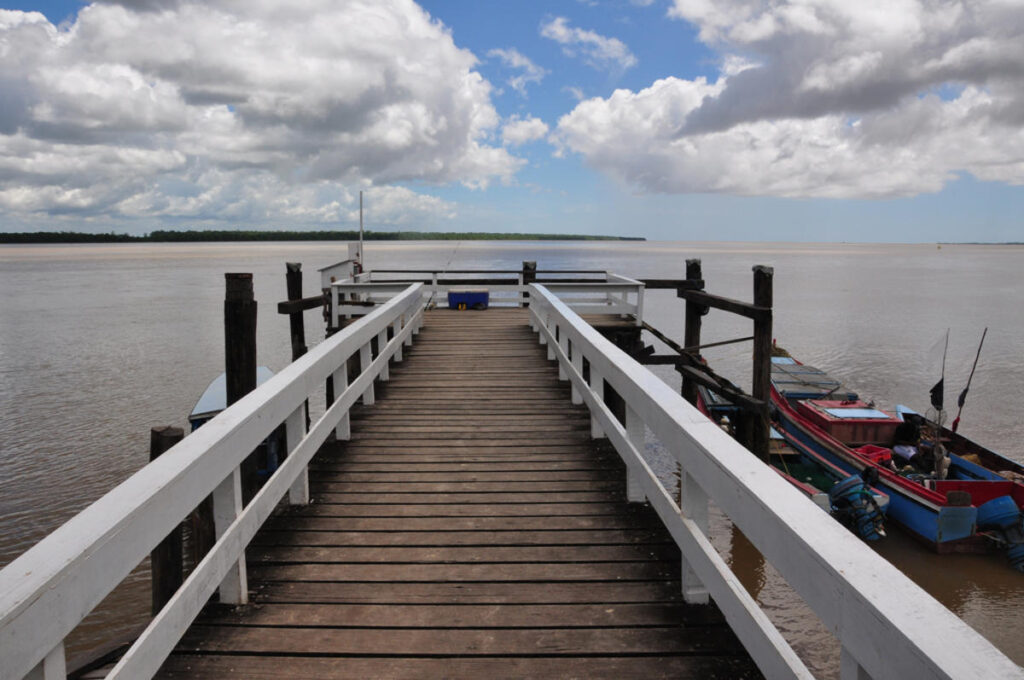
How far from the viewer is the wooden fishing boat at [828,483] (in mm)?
11109

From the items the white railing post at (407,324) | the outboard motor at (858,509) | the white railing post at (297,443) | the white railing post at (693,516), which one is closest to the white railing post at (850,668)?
the white railing post at (693,516)

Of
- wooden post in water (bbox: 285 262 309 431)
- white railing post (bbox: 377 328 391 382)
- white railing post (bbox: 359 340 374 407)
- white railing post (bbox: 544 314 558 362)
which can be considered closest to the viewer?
white railing post (bbox: 359 340 374 407)

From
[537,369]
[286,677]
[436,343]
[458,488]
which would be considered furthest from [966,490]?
[286,677]

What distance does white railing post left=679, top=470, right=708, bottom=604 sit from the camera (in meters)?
3.13

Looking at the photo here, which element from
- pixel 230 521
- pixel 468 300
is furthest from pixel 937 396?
pixel 230 521

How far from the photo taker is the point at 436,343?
430 inches

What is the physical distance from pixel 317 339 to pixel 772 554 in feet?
97.3

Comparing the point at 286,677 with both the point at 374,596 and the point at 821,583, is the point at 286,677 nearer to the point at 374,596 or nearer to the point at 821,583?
the point at 374,596

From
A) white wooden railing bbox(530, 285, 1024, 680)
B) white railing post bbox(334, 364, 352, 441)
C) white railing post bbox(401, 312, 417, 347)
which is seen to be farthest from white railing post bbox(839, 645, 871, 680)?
white railing post bbox(401, 312, 417, 347)

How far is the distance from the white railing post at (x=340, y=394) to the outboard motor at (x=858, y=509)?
29.0ft

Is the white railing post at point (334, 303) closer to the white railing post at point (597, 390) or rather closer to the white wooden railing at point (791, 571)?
the white railing post at point (597, 390)

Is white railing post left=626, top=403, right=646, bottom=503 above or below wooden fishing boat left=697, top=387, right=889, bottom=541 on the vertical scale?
above

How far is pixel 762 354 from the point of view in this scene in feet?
32.0

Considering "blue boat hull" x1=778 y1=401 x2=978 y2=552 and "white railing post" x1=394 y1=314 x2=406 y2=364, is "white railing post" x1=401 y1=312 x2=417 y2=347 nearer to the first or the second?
"white railing post" x1=394 y1=314 x2=406 y2=364
